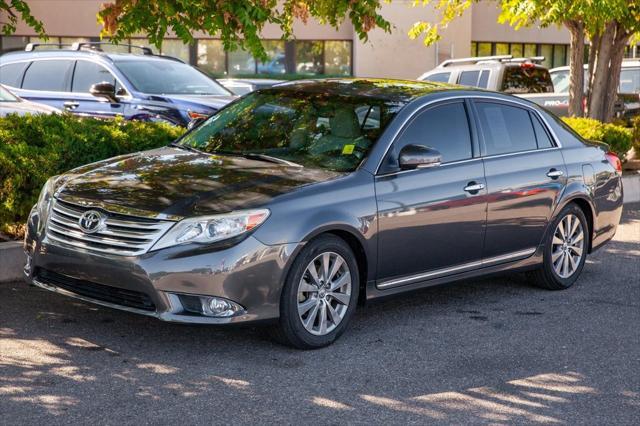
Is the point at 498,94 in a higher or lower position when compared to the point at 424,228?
higher

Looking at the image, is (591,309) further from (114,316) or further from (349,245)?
(114,316)

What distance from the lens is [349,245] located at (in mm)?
6953

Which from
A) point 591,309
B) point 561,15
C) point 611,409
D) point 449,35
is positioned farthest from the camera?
point 449,35

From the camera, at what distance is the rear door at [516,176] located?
26.0 ft

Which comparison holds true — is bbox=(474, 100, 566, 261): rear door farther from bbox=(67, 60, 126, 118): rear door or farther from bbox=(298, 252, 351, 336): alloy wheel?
bbox=(67, 60, 126, 118): rear door

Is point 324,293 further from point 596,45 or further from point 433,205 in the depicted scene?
point 596,45

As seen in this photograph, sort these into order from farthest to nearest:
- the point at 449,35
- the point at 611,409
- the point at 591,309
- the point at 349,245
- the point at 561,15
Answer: the point at 449,35, the point at 561,15, the point at 591,309, the point at 349,245, the point at 611,409

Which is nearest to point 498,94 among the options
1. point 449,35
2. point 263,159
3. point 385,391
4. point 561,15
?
point 263,159

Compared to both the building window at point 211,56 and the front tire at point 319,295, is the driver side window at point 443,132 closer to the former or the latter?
the front tire at point 319,295

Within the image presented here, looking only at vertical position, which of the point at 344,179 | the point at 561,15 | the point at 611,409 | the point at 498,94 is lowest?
the point at 611,409

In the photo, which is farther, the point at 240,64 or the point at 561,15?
the point at 240,64

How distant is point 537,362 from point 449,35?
36818 mm

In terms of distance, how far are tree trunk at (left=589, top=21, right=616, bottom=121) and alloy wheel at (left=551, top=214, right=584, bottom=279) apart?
8680 millimetres

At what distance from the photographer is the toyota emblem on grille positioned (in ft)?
21.2
